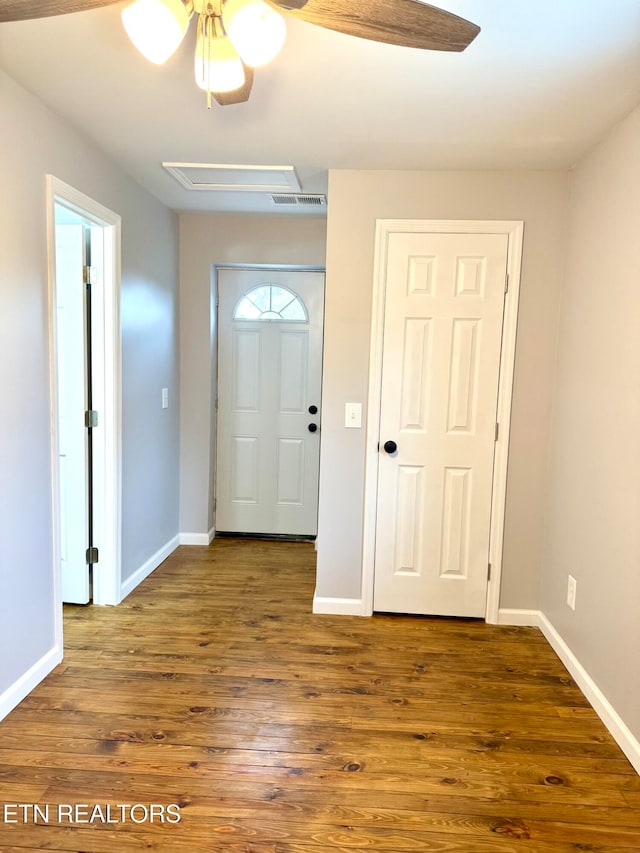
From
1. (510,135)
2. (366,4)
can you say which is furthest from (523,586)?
(366,4)

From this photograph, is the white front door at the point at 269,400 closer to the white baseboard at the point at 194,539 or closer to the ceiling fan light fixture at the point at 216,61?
the white baseboard at the point at 194,539

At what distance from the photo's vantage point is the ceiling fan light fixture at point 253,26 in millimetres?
1177

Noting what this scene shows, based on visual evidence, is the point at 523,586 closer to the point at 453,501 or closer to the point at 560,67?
the point at 453,501

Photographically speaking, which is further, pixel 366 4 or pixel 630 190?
pixel 630 190

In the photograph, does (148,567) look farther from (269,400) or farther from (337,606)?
(269,400)

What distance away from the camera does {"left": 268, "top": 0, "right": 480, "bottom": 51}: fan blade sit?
112 centimetres

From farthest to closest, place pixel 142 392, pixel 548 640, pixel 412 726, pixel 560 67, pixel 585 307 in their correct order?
1. pixel 142 392
2. pixel 548 640
3. pixel 585 307
4. pixel 412 726
5. pixel 560 67

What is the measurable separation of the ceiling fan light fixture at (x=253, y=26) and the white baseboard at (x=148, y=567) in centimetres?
265

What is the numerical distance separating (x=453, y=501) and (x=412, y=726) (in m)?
1.15

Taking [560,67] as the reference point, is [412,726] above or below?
below

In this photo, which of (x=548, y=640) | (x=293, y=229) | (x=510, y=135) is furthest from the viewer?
(x=293, y=229)

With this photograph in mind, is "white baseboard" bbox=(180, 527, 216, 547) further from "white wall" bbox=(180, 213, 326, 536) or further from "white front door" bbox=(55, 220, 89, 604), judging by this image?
"white front door" bbox=(55, 220, 89, 604)

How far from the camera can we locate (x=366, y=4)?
3.67 ft

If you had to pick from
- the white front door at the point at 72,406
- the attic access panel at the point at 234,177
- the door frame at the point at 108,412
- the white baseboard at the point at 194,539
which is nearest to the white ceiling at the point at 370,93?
the attic access panel at the point at 234,177
